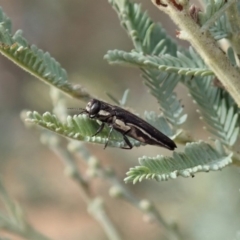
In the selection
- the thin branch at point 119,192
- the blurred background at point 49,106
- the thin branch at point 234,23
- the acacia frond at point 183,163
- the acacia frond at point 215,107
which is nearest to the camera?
the acacia frond at point 183,163

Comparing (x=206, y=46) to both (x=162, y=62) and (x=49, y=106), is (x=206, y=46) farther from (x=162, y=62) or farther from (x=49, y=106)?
(x=49, y=106)

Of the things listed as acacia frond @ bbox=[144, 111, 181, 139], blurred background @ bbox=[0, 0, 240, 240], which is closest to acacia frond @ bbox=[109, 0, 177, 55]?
acacia frond @ bbox=[144, 111, 181, 139]

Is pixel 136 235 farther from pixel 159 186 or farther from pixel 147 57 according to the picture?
pixel 147 57

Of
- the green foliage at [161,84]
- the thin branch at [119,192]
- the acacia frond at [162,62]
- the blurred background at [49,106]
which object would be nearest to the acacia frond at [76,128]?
the green foliage at [161,84]

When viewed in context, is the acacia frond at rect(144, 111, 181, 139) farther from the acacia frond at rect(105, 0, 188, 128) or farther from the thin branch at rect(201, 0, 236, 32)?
the thin branch at rect(201, 0, 236, 32)

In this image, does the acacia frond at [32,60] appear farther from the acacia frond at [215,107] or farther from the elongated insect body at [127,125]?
the acacia frond at [215,107]
